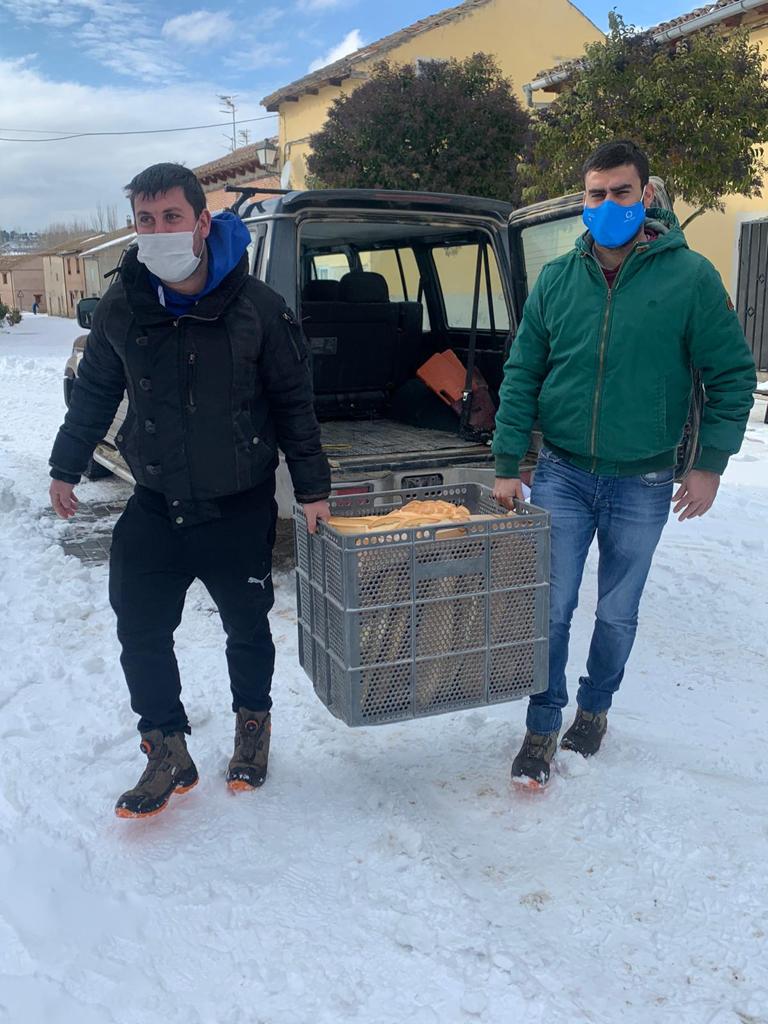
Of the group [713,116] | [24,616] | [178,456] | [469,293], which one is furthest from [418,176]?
[178,456]

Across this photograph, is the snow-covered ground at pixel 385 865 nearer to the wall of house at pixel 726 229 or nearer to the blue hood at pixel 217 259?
the blue hood at pixel 217 259

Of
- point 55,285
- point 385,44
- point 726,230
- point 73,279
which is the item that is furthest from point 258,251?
point 55,285

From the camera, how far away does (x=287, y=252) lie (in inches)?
169

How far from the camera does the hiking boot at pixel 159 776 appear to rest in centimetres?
276

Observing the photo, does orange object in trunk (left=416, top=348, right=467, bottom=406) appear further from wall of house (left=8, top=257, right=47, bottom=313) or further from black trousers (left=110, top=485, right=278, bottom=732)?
wall of house (left=8, top=257, right=47, bottom=313)

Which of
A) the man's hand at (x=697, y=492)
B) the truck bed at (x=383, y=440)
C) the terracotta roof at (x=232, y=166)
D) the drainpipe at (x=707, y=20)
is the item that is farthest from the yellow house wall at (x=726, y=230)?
the terracotta roof at (x=232, y=166)

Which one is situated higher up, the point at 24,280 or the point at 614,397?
the point at 24,280

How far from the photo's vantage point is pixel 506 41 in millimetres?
19922

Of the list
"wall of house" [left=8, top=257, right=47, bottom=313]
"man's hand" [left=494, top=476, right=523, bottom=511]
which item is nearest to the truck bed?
"man's hand" [left=494, top=476, right=523, bottom=511]

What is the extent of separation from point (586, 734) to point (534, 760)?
0.27m

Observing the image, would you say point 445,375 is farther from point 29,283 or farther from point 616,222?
point 29,283

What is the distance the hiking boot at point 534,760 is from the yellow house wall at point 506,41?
61.0ft

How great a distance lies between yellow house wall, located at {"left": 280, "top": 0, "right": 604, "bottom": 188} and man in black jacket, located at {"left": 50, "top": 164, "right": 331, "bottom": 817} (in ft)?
59.7

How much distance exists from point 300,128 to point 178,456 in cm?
2132
